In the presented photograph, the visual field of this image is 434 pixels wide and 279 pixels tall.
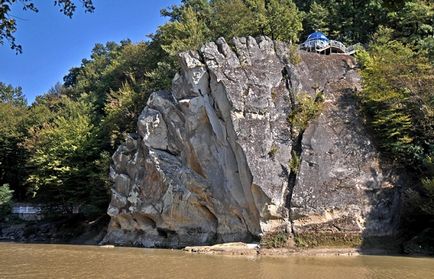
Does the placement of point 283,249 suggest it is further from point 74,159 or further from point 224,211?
point 74,159

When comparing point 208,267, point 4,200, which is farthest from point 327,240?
point 4,200

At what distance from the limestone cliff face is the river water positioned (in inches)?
182

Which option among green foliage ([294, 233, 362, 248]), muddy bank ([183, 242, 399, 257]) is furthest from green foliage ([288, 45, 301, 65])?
muddy bank ([183, 242, 399, 257])

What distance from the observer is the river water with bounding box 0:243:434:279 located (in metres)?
13.1

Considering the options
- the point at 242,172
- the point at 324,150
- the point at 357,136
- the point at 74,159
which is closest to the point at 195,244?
the point at 242,172

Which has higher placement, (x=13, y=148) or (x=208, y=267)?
(x=13, y=148)

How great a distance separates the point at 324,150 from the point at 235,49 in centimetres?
842

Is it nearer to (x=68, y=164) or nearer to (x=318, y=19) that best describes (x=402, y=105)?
(x=318, y=19)

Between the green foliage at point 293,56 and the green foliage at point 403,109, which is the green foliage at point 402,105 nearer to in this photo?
the green foliage at point 403,109

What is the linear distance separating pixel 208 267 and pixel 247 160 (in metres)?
8.71

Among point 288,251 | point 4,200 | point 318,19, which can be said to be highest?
point 318,19

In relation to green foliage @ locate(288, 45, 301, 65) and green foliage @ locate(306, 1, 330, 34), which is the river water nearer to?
green foliage @ locate(288, 45, 301, 65)

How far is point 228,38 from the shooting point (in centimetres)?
3344

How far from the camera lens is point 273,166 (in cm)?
2275
